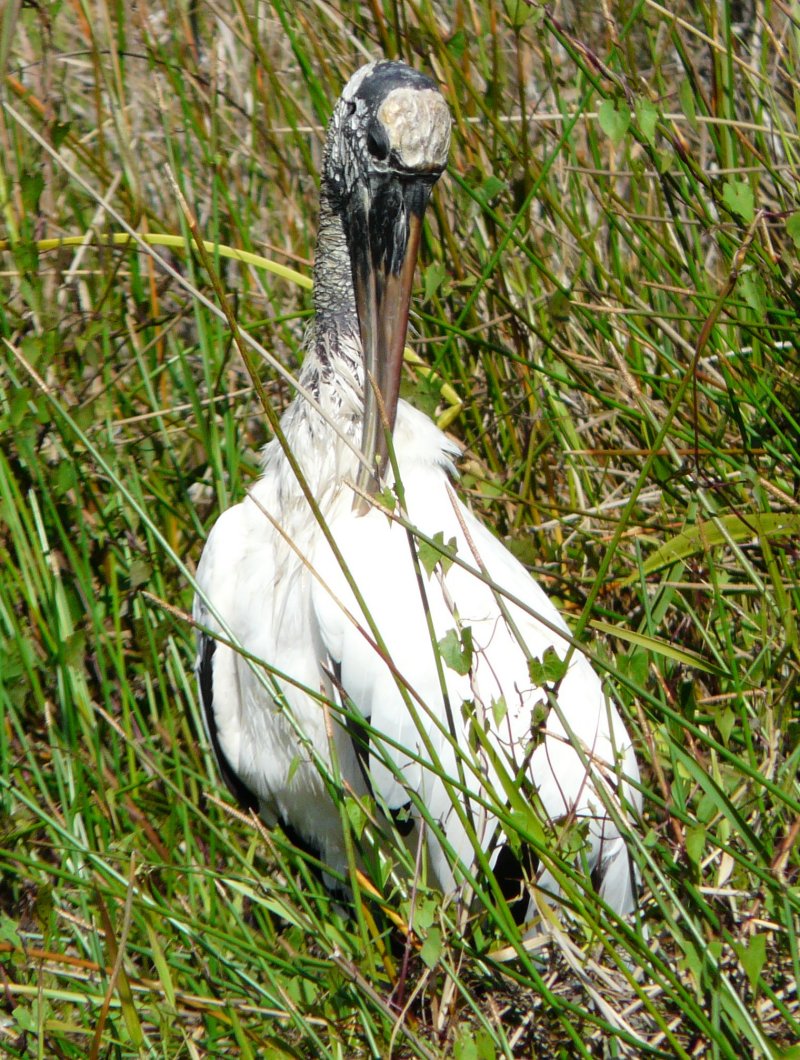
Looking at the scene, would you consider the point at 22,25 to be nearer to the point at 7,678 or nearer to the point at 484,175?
the point at 484,175

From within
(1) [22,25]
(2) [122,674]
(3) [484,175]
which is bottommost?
(2) [122,674]

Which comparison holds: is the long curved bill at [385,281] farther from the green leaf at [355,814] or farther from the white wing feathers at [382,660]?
the green leaf at [355,814]

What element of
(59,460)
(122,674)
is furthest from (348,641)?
(59,460)

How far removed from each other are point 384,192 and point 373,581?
1.84ft

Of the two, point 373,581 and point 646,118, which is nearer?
point 646,118

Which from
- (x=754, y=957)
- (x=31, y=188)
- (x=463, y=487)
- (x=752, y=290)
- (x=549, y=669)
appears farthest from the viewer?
(x=463, y=487)

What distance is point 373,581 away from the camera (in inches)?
70.6

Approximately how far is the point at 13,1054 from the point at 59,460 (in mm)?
1130

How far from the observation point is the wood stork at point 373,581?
1775mm

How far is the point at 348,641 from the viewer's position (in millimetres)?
1765

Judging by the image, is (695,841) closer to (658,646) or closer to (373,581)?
(658,646)

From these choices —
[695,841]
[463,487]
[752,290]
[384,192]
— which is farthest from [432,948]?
[463,487]

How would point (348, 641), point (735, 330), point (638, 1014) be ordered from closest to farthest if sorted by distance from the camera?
point (638, 1014)
point (348, 641)
point (735, 330)

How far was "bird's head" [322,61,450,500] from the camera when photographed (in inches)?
69.3
